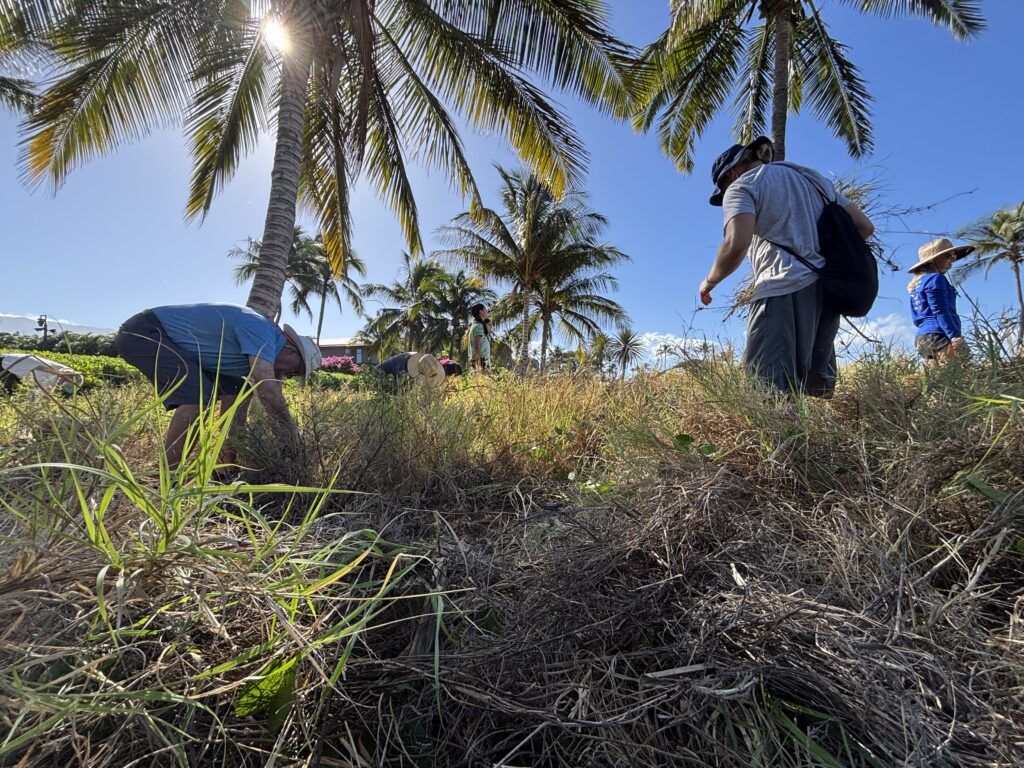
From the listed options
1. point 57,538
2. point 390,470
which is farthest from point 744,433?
point 57,538

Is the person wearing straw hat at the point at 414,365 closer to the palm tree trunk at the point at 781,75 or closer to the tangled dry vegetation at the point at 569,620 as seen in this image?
the tangled dry vegetation at the point at 569,620

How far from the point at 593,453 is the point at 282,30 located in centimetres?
509

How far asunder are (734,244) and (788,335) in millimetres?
454

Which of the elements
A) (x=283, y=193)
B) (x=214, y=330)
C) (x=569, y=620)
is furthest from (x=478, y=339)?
(x=569, y=620)

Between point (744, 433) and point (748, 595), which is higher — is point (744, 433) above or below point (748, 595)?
above

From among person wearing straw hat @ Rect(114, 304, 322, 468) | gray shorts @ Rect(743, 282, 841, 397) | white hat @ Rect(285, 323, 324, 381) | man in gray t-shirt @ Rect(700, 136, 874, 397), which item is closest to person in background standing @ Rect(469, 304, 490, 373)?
white hat @ Rect(285, 323, 324, 381)

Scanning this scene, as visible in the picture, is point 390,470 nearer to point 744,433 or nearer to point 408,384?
point 744,433

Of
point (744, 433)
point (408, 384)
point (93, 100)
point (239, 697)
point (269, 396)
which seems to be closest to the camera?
point (239, 697)

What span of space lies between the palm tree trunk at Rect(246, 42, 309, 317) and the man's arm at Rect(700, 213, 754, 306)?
147 inches

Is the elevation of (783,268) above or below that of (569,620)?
above

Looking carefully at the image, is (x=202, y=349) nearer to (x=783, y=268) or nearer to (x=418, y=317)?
(x=783, y=268)

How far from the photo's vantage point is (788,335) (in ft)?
6.16

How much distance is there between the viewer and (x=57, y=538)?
0.76m

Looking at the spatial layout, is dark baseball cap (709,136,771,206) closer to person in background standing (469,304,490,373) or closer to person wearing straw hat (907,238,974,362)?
person wearing straw hat (907,238,974,362)
